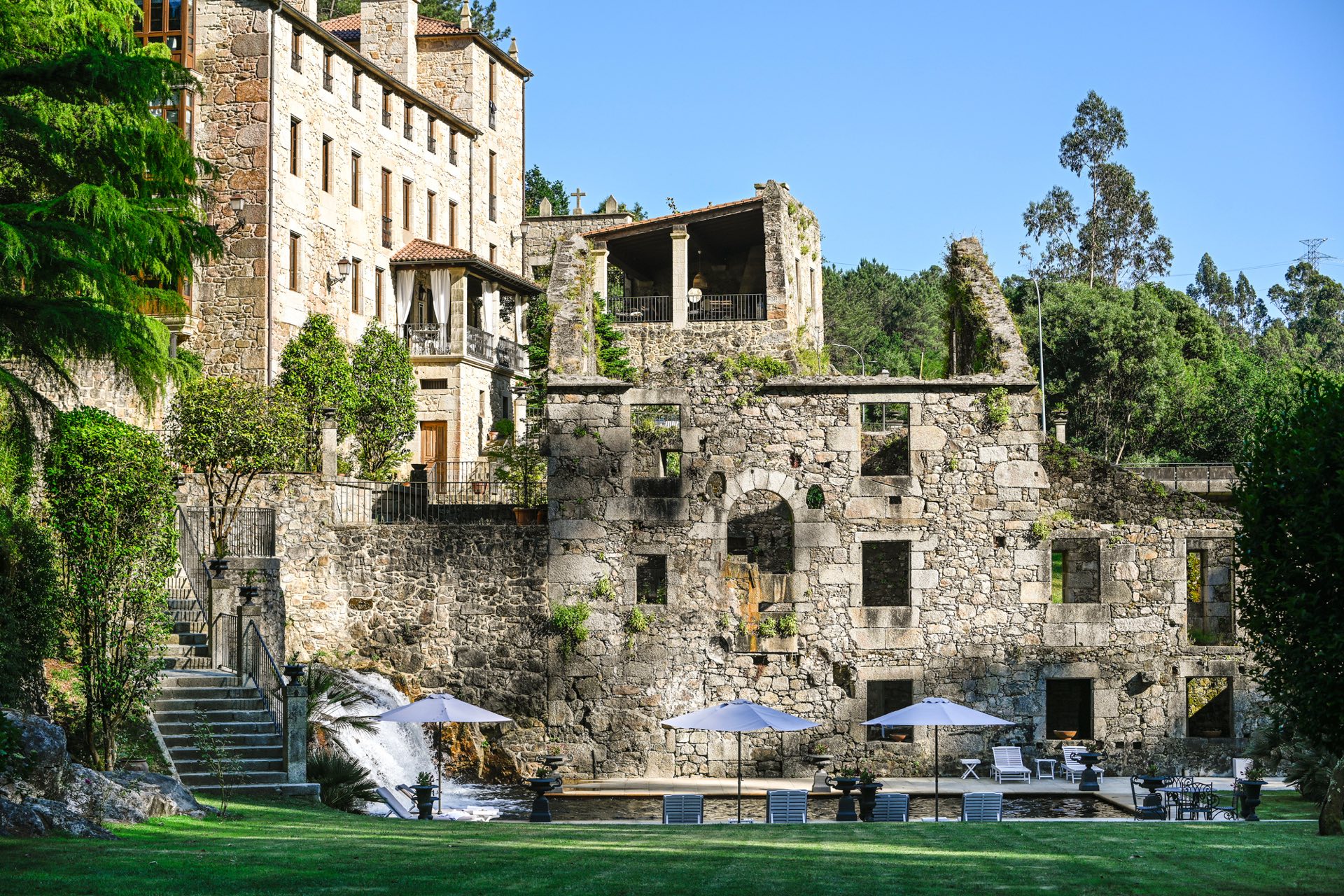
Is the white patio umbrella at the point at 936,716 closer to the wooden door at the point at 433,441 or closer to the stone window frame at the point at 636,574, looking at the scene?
the stone window frame at the point at 636,574

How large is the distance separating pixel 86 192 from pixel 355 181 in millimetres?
29898

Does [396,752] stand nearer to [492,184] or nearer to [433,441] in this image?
[433,441]

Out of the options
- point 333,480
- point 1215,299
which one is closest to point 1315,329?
point 1215,299

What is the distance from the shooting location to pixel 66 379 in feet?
54.3

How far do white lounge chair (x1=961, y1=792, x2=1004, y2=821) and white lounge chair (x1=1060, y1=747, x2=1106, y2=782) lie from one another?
17.6 feet

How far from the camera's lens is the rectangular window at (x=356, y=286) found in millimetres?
43125

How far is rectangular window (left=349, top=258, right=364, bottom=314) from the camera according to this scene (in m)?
43.1

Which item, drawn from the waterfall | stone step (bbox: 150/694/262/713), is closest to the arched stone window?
the waterfall

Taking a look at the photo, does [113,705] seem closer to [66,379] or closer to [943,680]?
[66,379]

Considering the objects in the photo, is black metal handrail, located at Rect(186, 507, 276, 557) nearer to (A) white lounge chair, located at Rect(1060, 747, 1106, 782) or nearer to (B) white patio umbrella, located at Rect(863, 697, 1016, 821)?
(B) white patio umbrella, located at Rect(863, 697, 1016, 821)

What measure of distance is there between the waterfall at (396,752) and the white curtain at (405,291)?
20.8 meters

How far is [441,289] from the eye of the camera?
151ft

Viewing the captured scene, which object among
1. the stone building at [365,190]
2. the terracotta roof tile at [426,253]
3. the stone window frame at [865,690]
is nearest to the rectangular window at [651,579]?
the stone window frame at [865,690]

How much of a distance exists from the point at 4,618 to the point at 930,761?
16316mm
